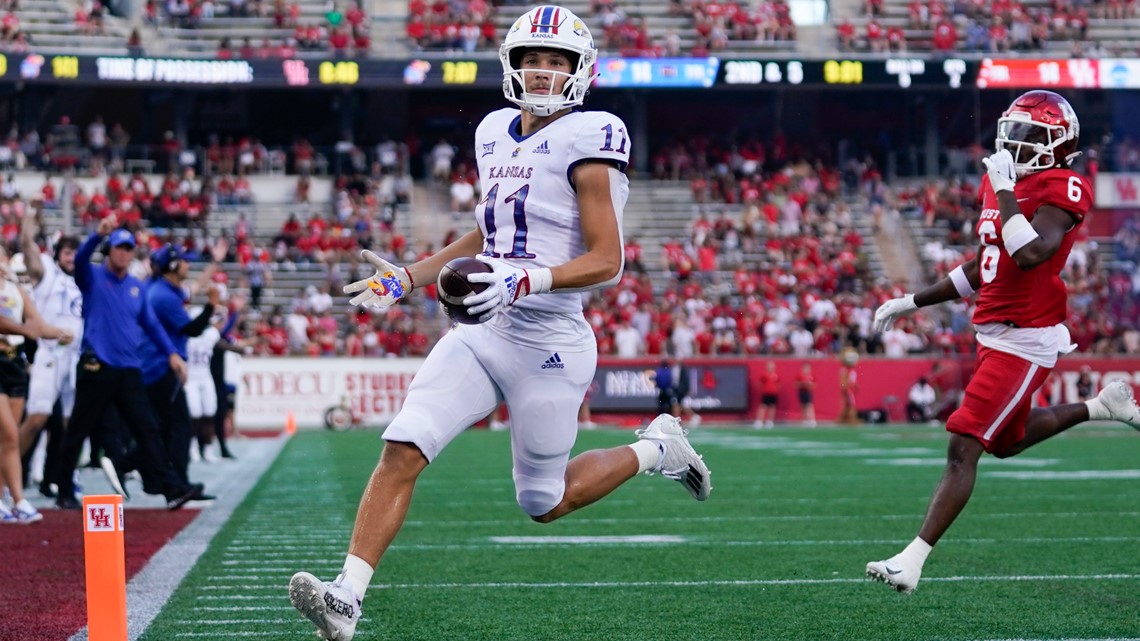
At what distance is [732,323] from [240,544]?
62.0 ft

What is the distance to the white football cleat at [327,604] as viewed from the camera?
12.9 ft

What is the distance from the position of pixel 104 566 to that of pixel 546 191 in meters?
1.60

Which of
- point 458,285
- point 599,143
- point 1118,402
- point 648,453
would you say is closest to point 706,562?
point 648,453

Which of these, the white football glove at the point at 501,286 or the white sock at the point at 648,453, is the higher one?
the white football glove at the point at 501,286

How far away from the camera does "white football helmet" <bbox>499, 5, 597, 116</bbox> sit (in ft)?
14.8

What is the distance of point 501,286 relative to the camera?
403 centimetres

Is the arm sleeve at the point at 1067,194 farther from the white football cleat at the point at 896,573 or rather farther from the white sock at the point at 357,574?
the white sock at the point at 357,574

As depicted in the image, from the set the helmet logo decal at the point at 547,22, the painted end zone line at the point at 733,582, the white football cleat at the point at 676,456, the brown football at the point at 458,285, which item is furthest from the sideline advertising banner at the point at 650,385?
the brown football at the point at 458,285

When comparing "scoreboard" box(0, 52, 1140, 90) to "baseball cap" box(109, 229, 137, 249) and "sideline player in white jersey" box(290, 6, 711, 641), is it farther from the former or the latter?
"sideline player in white jersey" box(290, 6, 711, 641)

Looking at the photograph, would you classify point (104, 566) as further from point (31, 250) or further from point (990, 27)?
point (990, 27)

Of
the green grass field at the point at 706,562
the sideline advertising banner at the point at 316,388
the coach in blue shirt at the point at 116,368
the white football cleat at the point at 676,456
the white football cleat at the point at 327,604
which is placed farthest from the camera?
the sideline advertising banner at the point at 316,388

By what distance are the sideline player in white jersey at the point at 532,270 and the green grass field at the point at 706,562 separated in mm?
840

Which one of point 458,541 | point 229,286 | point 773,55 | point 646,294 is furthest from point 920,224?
point 458,541

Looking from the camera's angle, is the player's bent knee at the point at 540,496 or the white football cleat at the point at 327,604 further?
the player's bent knee at the point at 540,496
